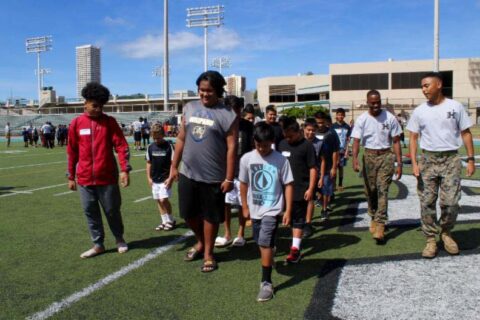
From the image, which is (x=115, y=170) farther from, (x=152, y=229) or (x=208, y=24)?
(x=208, y=24)

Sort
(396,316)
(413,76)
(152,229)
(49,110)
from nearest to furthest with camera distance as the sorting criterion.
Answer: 1. (396,316)
2. (152,229)
3. (413,76)
4. (49,110)

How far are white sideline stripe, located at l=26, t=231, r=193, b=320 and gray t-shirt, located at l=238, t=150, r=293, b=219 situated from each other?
151cm

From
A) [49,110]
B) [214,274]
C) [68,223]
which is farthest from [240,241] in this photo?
[49,110]

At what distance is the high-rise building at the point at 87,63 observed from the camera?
574 feet

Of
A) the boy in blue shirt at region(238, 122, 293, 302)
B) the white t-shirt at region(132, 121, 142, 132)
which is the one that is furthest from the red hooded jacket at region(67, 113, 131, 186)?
the white t-shirt at region(132, 121, 142, 132)

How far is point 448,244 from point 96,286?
3.71 metres

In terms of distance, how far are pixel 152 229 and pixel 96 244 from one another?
1.28m

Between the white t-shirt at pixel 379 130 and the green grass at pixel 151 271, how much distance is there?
1203 millimetres

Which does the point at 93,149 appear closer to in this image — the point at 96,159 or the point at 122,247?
the point at 96,159

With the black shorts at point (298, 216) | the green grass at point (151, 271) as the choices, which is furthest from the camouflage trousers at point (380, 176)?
the black shorts at point (298, 216)

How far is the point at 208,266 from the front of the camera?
4.50 metres

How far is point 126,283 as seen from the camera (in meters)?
4.19

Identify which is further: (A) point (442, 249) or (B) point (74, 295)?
(A) point (442, 249)

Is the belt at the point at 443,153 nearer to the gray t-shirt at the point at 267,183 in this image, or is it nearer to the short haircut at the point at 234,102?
the gray t-shirt at the point at 267,183
